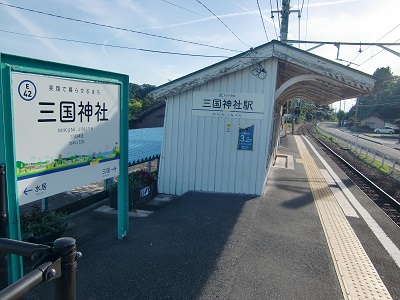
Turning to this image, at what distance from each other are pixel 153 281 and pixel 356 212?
5.64m

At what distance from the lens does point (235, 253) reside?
4.42 meters

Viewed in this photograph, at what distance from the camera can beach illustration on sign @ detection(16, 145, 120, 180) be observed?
311 centimetres

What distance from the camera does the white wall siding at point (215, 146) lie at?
737 cm

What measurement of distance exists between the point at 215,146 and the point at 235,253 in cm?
365

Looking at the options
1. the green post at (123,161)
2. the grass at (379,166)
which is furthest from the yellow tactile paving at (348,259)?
the grass at (379,166)

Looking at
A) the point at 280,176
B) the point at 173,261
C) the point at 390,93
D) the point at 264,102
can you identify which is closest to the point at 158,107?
the point at 280,176

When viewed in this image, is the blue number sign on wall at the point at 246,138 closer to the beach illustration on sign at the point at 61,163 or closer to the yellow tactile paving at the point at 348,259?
the yellow tactile paving at the point at 348,259

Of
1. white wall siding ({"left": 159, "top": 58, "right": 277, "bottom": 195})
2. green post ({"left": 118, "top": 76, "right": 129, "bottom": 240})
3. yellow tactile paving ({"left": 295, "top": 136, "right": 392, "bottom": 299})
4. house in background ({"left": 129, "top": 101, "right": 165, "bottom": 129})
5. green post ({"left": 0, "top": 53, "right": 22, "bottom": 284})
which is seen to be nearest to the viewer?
green post ({"left": 0, "top": 53, "right": 22, "bottom": 284})

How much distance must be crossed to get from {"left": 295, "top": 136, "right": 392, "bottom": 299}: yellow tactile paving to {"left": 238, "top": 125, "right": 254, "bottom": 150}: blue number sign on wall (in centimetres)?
220

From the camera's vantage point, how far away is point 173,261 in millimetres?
4141

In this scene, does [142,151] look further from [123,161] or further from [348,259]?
[348,259]

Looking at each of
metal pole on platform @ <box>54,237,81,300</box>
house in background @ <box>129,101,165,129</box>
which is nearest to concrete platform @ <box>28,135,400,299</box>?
metal pole on platform @ <box>54,237,81,300</box>

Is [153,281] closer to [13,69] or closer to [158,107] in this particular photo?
[13,69]

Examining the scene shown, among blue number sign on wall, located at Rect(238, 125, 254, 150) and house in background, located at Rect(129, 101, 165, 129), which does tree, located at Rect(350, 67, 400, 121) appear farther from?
blue number sign on wall, located at Rect(238, 125, 254, 150)
